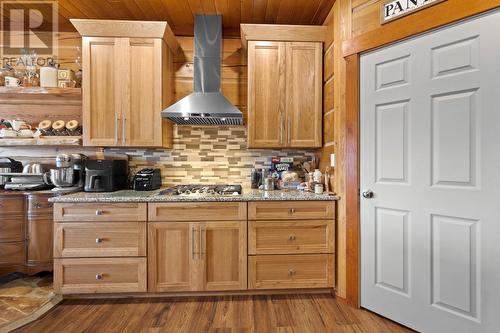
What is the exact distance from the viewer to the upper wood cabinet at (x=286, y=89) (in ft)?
7.95

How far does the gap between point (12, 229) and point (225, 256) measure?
2077 mm

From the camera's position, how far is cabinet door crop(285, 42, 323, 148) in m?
2.44

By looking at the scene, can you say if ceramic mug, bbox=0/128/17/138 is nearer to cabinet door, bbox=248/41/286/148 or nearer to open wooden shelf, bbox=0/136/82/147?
open wooden shelf, bbox=0/136/82/147

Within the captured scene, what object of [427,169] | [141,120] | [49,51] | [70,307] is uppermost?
[49,51]

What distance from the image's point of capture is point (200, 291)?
2.11m

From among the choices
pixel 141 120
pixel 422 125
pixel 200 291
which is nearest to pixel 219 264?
pixel 200 291

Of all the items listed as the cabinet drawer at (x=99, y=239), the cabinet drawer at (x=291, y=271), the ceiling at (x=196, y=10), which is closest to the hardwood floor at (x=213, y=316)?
the cabinet drawer at (x=291, y=271)

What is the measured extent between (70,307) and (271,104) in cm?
250

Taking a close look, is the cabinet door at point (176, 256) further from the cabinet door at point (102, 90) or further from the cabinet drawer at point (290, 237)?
the cabinet door at point (102, 90)

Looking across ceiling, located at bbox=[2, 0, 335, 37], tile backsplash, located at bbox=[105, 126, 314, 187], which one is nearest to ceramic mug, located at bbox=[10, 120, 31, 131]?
tile backsplash, located at bbox=[105, 126, 314, 187]

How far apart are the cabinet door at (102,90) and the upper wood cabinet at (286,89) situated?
1.28m

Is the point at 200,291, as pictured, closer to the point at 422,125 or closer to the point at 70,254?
the point at 70,254

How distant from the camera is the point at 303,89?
2443 mm

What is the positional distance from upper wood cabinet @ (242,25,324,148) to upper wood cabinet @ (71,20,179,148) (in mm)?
906
